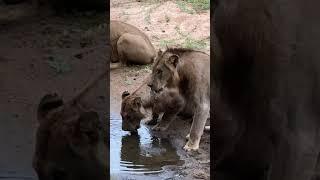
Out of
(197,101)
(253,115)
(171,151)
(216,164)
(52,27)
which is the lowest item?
(171,151)

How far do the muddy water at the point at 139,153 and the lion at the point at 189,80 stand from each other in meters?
0.25

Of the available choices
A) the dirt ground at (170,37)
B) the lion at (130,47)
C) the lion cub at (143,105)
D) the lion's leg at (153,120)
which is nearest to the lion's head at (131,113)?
the lion cub at (143,105)

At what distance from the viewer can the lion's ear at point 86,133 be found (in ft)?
11.7

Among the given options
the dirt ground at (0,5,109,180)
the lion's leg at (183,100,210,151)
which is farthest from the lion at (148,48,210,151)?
the dirt ground at (0,5,109,180)

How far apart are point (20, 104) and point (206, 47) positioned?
18.7 ft

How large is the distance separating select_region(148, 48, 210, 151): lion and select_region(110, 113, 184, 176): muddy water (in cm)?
25

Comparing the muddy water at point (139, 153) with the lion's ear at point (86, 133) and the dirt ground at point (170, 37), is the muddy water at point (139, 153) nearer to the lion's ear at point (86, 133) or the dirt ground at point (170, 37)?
the dirt ground at point (170, 37)

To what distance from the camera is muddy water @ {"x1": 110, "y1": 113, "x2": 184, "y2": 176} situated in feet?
18.2

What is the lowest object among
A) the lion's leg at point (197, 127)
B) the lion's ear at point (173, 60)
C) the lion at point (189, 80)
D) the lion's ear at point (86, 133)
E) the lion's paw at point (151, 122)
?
the lion's paw at point (151, 122)

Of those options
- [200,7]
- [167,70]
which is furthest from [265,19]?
[200,7]

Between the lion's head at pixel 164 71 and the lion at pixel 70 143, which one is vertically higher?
the lion at pixel 70 143

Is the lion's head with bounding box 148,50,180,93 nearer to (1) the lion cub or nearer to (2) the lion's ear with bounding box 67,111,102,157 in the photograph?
(1) the lion cub

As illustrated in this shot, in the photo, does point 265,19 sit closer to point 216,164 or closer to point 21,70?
point 216,164

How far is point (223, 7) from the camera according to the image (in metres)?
3.42
